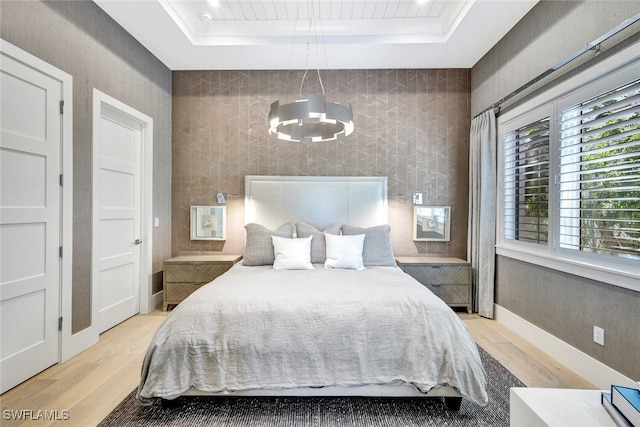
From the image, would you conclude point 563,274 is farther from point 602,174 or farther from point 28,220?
point 28,220

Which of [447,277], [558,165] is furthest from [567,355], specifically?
[558,165]

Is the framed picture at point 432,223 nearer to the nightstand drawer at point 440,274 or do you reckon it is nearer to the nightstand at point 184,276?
the nightstand drawer at point 440,274

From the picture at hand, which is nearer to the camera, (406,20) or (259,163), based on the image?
(406,20)

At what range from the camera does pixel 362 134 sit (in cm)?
382

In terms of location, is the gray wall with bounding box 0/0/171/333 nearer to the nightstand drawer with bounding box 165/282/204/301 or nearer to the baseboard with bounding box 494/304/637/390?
the nightstand drawer with bounding box 165/282/204/301

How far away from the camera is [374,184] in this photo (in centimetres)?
376

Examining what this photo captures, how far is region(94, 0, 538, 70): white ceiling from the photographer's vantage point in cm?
279

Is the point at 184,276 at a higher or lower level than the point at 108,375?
higher

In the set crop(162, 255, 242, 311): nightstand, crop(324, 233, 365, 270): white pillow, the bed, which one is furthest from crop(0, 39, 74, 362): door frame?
crop(324, 233, 365, 270): white pillow

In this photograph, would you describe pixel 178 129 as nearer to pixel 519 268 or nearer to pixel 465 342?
pixel 465 342

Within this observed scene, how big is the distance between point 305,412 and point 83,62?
3275 millimetres

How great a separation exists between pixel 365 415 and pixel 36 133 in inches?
117

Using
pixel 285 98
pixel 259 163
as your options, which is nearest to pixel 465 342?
pixel 259 163

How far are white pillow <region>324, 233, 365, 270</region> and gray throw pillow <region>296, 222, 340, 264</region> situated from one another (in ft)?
0.40
